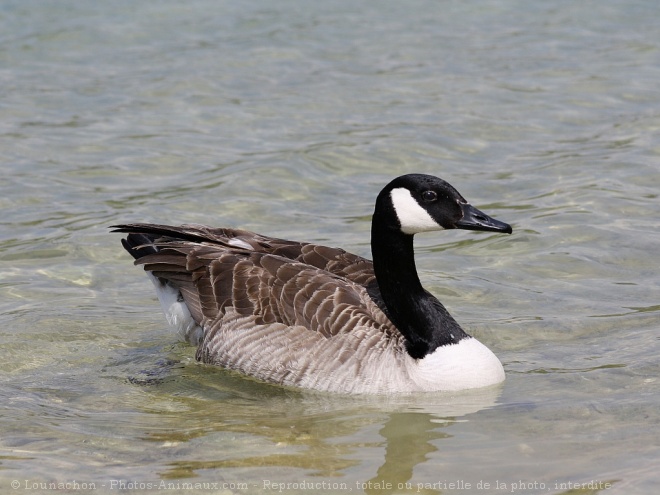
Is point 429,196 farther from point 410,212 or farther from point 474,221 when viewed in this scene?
point 474,221

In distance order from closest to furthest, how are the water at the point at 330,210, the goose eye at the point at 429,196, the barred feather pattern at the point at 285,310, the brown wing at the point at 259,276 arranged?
the water at the point at 330,210 < the goose eye at the point at 429,196 < the barred feather pattern at the point at 285,310 < the brown wing at the point at 259,276

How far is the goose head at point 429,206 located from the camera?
25.5 feet

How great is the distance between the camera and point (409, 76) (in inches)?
685

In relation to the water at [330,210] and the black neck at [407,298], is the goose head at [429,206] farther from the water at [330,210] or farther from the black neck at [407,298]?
the water at [330,210]

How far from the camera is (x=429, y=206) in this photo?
781 cm

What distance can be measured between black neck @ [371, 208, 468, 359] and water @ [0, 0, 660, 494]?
0.50 m

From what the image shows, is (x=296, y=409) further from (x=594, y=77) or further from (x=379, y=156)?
(x=594, y=77)

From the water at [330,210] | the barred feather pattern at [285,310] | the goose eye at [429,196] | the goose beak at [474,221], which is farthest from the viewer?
the barred feather pattern at [285,310]

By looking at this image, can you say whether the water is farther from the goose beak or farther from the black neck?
the goose beak

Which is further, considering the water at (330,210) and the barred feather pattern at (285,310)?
the barred feather pattern at (285,310)

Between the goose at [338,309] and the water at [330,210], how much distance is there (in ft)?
0.66

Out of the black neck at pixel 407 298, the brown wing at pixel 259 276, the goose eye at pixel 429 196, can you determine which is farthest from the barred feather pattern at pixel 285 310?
the goose eye at pixel 429 196

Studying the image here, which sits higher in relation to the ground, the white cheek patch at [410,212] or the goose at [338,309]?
the white cheek patch at [410,212]

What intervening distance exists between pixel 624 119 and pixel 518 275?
5.69 m
